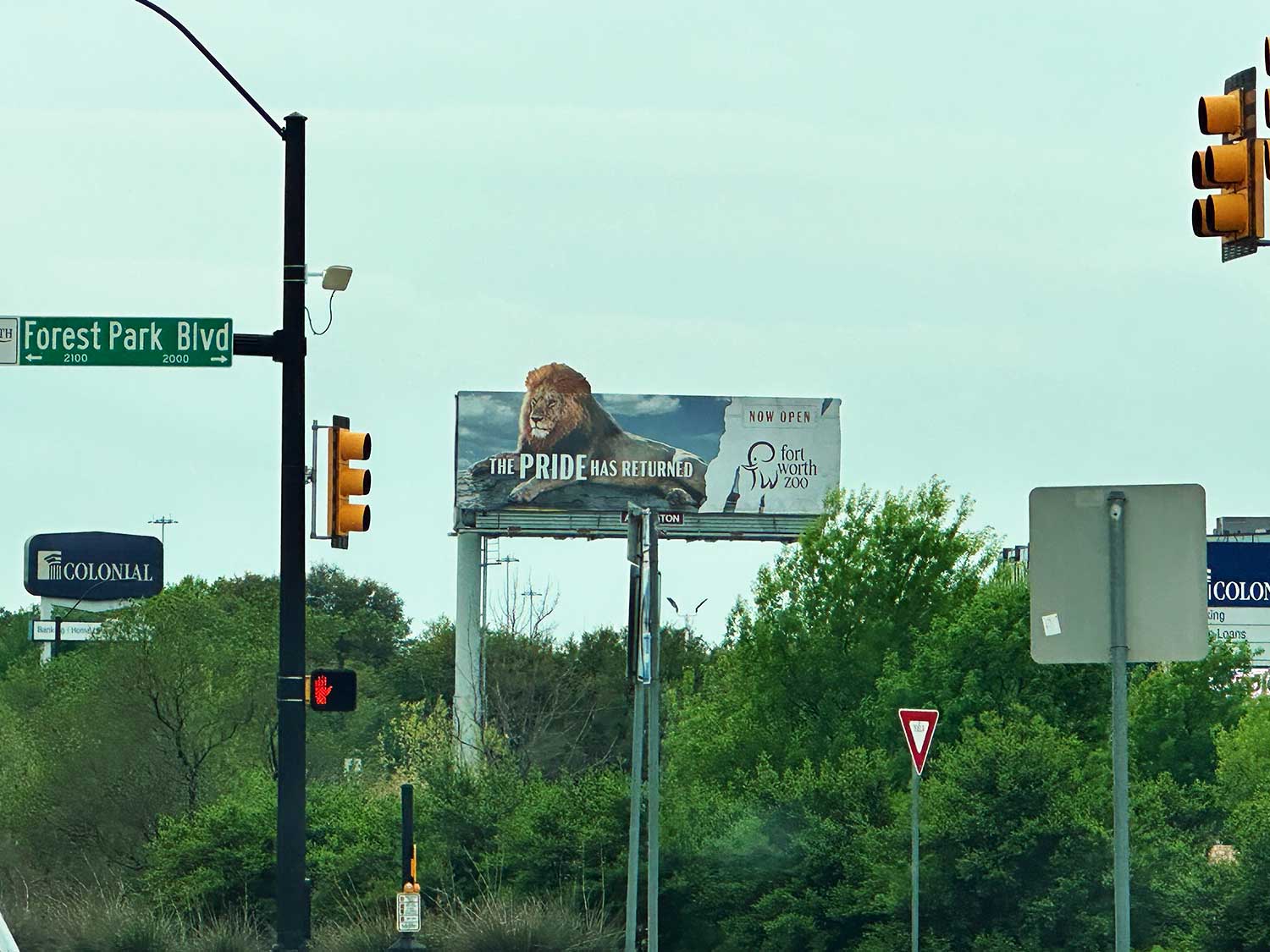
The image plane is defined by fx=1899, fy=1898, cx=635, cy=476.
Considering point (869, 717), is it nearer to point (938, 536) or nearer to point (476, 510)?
point (938, 536)

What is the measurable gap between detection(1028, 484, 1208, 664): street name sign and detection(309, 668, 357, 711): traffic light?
965 cm

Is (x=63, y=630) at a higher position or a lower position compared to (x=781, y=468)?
lower

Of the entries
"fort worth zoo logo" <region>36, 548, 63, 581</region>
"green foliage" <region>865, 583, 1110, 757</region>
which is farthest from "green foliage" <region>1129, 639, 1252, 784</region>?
"fort worth zoo logo" <region>36, 548, 63, 581</region>

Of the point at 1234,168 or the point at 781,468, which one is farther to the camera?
the point at 781,468

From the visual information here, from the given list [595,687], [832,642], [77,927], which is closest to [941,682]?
[832,642]

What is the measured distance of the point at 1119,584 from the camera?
7.76 m

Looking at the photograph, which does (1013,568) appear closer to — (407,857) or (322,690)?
(407,857)

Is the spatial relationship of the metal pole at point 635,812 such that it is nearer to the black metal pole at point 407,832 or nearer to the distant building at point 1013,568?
the black metal pole at point 407,832

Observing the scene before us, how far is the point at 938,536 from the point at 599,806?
16478mm

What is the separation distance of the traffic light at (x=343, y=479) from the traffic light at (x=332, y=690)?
124 centimetres

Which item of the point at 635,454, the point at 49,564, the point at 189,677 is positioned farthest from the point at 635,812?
the point at 49,564

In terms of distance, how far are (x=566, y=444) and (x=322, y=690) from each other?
166ft

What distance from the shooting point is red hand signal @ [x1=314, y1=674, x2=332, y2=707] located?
54.3 ft

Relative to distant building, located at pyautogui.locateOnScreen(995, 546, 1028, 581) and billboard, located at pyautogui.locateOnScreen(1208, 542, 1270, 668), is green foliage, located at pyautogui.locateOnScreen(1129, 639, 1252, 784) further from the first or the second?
billboard, located at pyautogui.locateOnScreen(1208, 542, 1270, 668)
